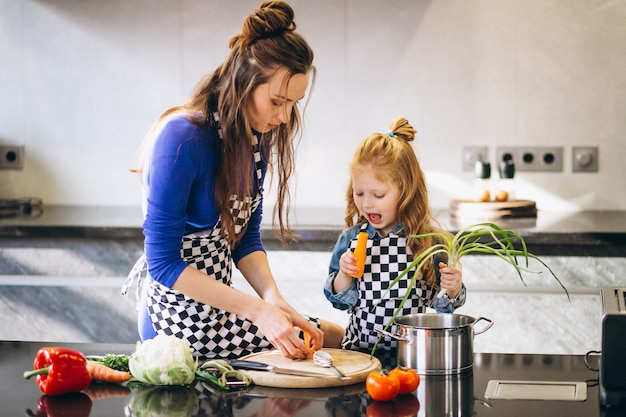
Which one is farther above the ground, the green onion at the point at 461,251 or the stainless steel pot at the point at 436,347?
the green onion at the point at 461,251

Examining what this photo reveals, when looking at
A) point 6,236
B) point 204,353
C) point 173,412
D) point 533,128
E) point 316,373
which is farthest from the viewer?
point 533,128

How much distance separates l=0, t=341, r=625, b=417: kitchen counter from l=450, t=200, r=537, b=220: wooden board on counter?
1.48 m

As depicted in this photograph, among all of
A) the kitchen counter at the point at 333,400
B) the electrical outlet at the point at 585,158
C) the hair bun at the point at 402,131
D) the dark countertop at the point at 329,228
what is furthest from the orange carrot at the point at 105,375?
the electrical outlet at the point at 585,158

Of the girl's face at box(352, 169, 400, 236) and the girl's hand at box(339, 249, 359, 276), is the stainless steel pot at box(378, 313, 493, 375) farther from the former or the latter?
the girl's face at box(352, 169, 400, 236)

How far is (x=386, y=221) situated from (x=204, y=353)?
1.70ft

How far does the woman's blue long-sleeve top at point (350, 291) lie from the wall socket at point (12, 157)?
210 centimetres

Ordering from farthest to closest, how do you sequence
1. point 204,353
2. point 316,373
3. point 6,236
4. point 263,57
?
point 6,236, point 204,353, point 263,57, point 316,373

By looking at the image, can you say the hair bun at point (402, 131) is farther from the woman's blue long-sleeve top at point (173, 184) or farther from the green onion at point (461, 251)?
the woman's blue long-sleeve top at point (173, 184)

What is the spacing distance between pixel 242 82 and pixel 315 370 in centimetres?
66

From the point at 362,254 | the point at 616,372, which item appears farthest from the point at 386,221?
the point at 616,372

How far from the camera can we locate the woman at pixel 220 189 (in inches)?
73.0

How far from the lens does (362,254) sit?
1895mm

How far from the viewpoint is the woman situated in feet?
6.08

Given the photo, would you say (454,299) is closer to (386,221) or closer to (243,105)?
(386,221)
